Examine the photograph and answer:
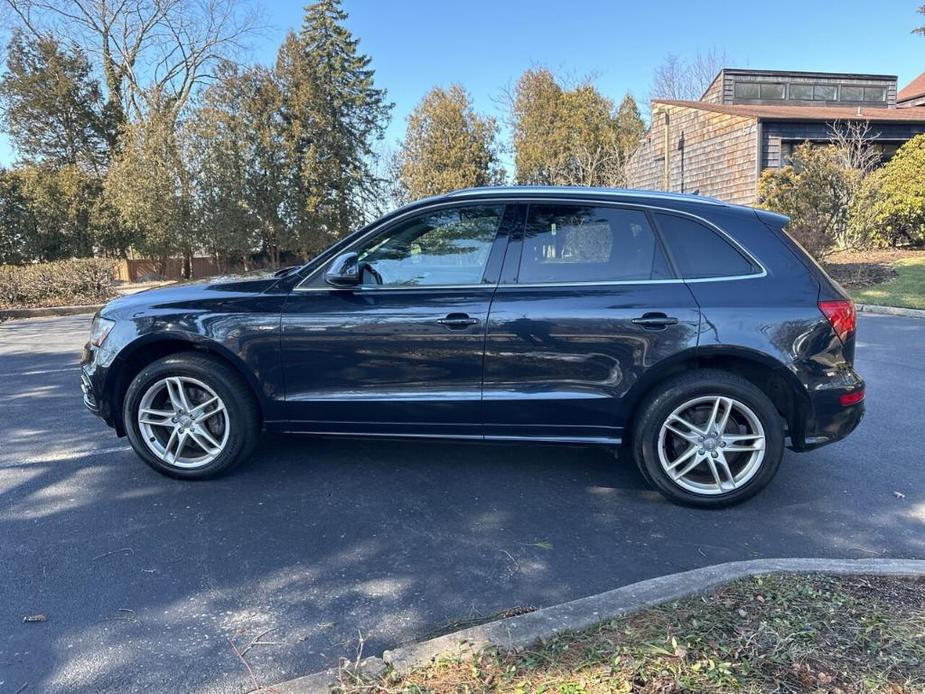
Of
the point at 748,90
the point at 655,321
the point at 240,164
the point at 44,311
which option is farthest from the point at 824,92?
the point at 44,311

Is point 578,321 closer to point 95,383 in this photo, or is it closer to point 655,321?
point 655,321

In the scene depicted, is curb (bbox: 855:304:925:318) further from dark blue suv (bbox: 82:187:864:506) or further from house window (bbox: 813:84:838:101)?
house window (bbox: 813:84:838:101)

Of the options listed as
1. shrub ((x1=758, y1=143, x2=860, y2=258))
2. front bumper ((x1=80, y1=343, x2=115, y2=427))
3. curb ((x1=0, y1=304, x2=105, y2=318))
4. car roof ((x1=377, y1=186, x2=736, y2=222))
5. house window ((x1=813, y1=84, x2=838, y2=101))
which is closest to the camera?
car roof ((x1=377, y1=186, x2=736, y2=222))

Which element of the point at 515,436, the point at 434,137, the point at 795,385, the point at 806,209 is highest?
the point at 434,137

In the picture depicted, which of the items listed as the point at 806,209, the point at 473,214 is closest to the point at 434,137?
the point at 806,209

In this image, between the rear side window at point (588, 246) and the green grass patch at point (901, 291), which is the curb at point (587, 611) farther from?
the green grass patch at point (901, 291)

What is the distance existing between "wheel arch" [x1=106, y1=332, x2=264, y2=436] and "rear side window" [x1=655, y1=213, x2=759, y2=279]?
2637 millimetres

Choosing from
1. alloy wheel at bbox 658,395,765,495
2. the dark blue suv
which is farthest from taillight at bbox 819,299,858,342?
alloy wheel at bbox 658,395,765,495

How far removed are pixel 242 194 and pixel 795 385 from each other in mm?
20201

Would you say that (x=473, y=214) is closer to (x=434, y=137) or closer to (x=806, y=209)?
(x=806, y=209)

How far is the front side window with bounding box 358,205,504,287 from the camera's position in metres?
3.74

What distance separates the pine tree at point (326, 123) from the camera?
22406 millimetres

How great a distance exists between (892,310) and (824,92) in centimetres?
2040

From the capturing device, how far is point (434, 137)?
28.6m
